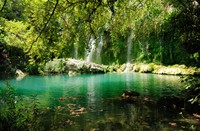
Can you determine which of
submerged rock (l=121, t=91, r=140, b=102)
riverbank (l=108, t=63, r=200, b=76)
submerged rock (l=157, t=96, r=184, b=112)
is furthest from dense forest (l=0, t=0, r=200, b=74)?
submerged rock (l=121, t=91, r=140, b=102)

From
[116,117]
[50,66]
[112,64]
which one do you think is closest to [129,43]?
[112,64]

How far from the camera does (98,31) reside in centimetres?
1274

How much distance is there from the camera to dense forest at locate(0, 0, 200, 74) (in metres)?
8.94

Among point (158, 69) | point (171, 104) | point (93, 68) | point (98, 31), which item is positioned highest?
point (98, 31)

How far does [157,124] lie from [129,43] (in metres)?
36.9

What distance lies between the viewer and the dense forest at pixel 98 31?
8938 millimetres

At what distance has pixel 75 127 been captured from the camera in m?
9.54

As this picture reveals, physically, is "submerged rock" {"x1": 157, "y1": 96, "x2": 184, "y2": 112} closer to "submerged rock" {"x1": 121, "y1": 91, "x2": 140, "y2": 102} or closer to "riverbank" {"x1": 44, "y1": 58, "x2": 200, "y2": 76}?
"submerged rock" {"x1": 121, "y1": 91, "x2": 140, "y2": 102}

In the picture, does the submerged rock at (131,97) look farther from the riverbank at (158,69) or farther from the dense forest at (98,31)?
the riverbank at (158,69)

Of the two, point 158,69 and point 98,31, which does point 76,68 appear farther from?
point 98,31

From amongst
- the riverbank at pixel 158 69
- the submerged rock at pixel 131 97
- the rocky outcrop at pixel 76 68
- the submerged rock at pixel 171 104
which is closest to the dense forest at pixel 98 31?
the riverbank at pixel 158 69

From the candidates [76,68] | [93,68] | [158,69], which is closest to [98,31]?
[158,69]

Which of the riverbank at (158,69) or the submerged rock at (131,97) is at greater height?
the riverbank at (158,69)

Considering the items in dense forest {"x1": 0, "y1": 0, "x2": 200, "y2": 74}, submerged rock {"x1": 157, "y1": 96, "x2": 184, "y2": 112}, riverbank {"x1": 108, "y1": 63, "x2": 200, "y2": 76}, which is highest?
dense forest {"x1": 0, "y1": 0, "x2": 200, "y2": 74}
